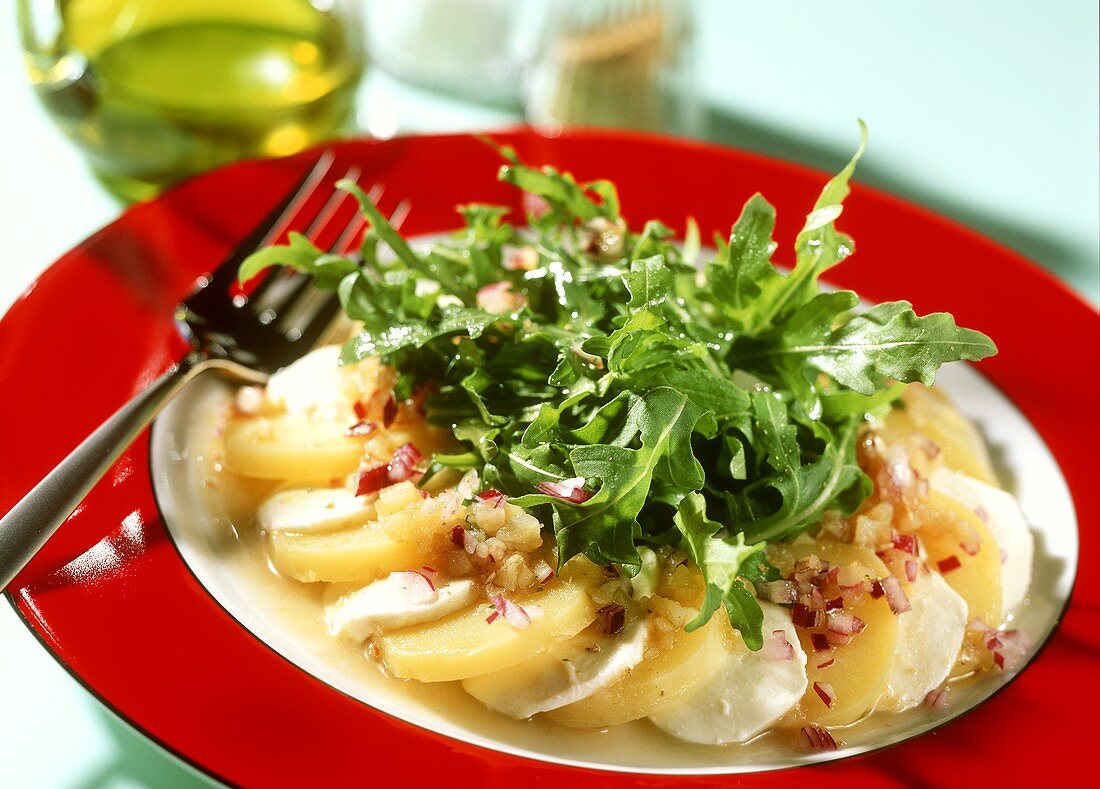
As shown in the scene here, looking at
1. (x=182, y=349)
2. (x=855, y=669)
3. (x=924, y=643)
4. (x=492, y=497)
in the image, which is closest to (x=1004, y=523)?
(x=924, y=643)

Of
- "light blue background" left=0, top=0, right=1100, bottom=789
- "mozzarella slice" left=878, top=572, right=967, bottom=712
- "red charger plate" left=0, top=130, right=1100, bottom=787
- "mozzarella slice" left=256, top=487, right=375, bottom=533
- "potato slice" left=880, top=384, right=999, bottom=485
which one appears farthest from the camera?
"light blue background" left=0, top=0, right=1100, bottom=789

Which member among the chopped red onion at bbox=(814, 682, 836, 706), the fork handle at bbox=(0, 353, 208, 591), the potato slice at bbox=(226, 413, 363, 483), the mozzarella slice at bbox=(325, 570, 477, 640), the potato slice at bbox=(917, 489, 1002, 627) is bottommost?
the potato slice at bbox=(226, 413, 363, 483)

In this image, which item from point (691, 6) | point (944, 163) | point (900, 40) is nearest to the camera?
point (691, 6)

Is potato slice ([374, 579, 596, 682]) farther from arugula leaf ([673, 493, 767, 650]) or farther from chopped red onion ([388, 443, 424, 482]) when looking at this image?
chopped red onion ([388, 443, 424, 482])

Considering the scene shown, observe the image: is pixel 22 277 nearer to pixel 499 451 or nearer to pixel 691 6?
pixel 499 451

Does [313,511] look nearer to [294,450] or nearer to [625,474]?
[294,450]

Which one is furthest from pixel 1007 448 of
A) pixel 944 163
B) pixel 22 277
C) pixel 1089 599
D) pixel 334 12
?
pixel 22 277

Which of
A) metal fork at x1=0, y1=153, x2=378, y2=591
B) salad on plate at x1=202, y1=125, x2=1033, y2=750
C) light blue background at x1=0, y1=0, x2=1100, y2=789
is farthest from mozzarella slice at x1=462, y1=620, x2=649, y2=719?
light blue background at x1=0, y1=0, x2=1100, y2=789

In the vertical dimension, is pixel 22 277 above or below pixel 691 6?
below
